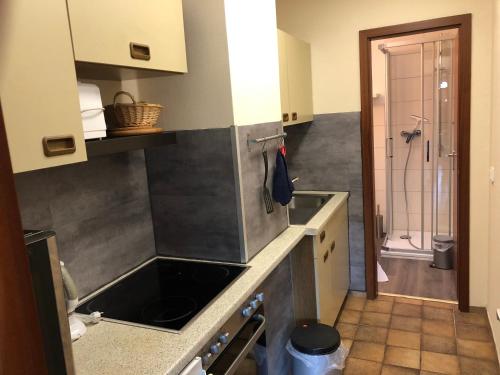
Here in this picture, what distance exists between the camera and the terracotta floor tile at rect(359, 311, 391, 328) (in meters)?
2.92

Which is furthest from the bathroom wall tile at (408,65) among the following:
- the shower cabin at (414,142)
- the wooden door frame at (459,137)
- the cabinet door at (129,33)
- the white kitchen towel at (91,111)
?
the white kitchen towel at (91,111)

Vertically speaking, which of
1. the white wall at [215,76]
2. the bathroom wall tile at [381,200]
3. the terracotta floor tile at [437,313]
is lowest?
the terracotta floor tile at [437,313]

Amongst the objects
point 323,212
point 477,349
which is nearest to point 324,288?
point 323,212

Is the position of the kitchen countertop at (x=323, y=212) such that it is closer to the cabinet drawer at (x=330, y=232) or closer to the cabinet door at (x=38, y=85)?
the cabinet drawer at (x=330, y=232)

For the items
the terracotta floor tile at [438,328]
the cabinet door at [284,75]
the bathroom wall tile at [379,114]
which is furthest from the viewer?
the bathroom wall tile at [379,114]

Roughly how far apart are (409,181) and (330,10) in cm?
227

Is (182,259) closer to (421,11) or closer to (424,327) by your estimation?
(424,327)

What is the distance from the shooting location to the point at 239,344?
1496mm

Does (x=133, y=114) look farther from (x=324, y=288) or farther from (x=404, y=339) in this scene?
(x=404, y=339)

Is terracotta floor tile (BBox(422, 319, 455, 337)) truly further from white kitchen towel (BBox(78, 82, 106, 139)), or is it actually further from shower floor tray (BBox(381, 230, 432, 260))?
white kitchen towel (BBox(78, 82, 106, 139))

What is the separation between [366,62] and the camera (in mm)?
2988

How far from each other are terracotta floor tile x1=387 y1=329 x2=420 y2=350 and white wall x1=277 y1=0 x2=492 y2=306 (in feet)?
2.04

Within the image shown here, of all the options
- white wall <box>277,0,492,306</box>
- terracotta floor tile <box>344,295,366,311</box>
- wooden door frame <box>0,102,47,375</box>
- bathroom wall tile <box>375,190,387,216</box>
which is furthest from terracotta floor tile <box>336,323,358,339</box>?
wooden door frame <box>0,102,47,375</box>

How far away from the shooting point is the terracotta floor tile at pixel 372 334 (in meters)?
2.74
